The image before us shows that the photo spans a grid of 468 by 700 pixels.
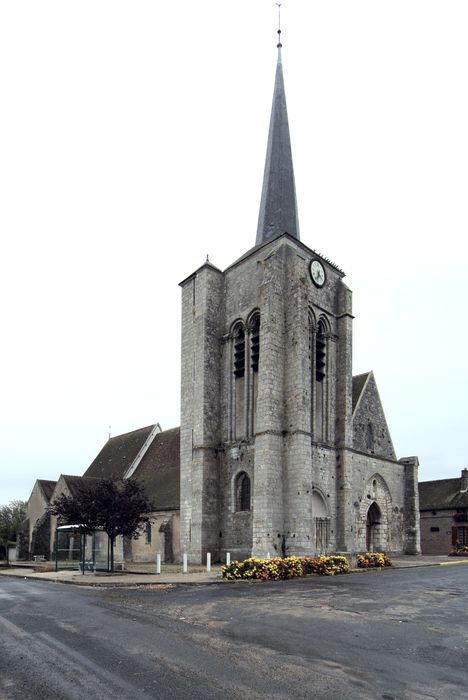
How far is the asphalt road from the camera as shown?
6.06 metres

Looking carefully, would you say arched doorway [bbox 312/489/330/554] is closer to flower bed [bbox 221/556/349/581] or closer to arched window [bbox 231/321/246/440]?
arched window [bbox 231/321/246/440]

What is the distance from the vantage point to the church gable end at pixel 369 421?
103 ft

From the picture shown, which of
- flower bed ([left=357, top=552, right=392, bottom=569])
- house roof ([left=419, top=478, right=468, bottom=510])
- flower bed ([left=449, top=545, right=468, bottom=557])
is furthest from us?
house roof ([left=419, top=478, right=468, bottom=510])

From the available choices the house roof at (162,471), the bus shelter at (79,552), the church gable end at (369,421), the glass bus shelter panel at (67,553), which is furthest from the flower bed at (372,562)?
the glass bus shelter panel at (67,553)

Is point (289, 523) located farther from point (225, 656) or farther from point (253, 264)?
point (225, 656)

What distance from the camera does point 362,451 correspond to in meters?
30.5

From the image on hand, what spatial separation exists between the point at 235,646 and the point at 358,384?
86.9 ft

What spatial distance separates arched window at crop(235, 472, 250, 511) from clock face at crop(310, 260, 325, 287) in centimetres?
992

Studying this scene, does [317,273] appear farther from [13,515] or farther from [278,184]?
[13,515]

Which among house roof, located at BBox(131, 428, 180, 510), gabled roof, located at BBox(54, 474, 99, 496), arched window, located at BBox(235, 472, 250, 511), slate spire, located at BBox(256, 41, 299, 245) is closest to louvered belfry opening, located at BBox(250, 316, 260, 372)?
arched window, located at BBox(235, 472, 250, 511)

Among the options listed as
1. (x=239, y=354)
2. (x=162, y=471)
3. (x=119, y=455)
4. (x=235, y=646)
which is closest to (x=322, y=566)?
(x=239, y=354)

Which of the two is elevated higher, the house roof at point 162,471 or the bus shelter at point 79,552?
the house roof at point 162,471

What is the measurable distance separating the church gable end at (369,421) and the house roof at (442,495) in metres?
11.9

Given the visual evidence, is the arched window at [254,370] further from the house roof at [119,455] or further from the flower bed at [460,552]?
the flower bed at [460,552]
